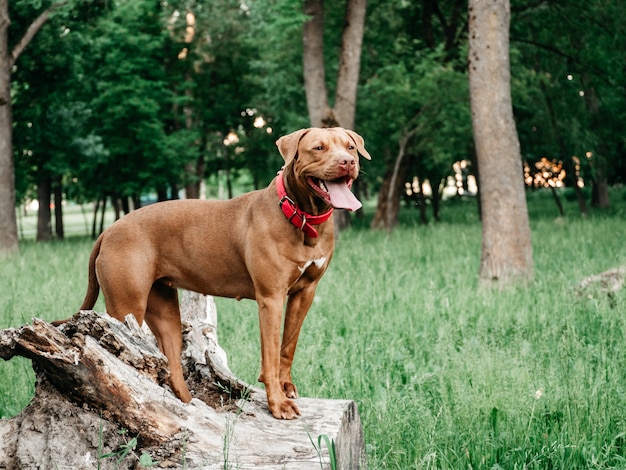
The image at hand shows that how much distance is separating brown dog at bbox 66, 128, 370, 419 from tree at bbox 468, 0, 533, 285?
617cm

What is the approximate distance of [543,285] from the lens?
854 cm

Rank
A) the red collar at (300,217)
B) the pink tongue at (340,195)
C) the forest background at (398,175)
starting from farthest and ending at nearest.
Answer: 1. the forest background at (398,175)
2. the red collar at (300,217)
3. the pink tongue at (340,195)

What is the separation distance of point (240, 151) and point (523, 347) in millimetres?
30065

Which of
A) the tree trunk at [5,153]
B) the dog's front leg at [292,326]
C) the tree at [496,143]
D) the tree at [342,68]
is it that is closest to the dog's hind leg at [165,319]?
the dog's front leg at [292,326]

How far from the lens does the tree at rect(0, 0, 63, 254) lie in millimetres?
16156

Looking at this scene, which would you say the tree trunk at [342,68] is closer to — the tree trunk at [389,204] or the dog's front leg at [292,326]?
the tree trunk at [389,204]

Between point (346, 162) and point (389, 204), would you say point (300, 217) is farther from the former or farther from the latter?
point (389, 204)

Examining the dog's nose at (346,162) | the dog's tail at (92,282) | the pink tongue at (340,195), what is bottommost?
the dog's tail at (92,282)

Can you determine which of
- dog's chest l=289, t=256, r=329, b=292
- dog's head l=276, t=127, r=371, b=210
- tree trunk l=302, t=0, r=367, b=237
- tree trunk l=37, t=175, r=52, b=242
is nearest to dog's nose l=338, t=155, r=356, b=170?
dog's head l=276, t=127, r=371, b=210

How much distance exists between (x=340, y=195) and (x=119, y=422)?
4.86 feet

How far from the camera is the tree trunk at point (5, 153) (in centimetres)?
1612

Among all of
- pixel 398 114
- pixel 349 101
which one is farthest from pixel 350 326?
pixel 398 114

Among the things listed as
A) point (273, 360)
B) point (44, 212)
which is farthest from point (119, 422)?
point (44, 212)

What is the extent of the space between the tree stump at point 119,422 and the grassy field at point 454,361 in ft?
2.72
